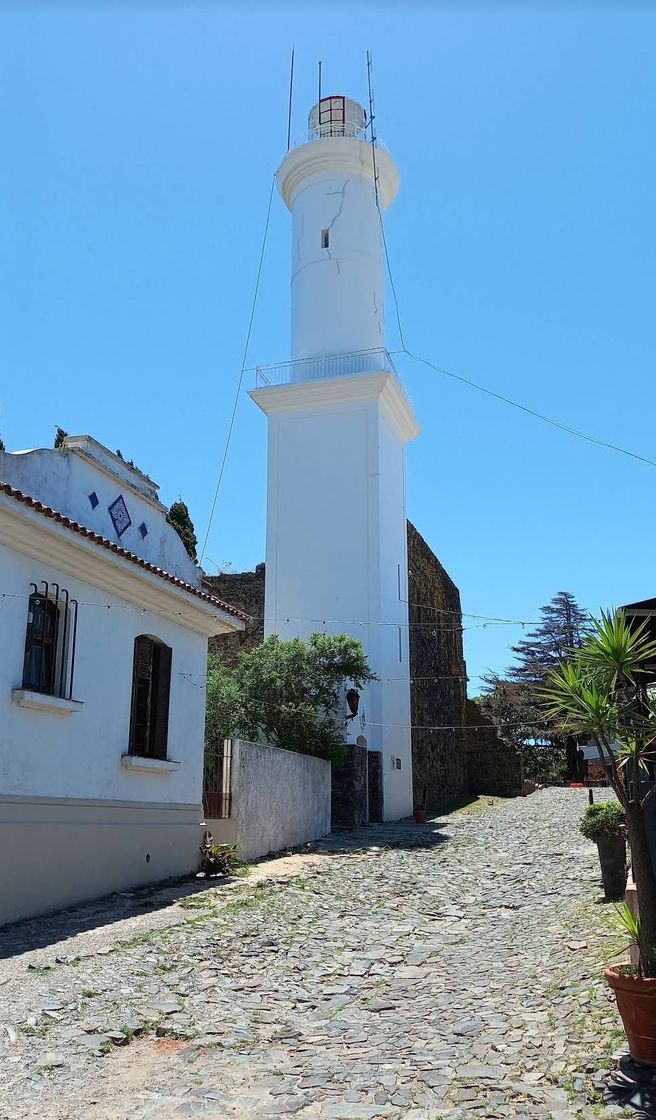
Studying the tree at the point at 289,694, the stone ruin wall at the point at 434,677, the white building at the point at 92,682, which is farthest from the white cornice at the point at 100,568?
the stone ruin wall at the point at 434,677

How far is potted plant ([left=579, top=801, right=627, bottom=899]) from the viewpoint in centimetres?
1003

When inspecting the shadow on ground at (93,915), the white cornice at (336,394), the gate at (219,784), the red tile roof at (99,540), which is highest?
the white cornice at (336,394)

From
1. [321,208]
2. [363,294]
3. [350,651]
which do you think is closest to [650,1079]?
[350,651]

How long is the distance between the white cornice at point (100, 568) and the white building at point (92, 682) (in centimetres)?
2

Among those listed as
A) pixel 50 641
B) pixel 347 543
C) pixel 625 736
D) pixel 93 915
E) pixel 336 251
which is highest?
pixel 336 251

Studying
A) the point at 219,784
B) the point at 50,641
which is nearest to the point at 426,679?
the point at 219,784

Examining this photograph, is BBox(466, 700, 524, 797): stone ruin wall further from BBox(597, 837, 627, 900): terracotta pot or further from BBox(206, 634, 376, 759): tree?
BBox(597, 837, 627, 900): terracotta pot

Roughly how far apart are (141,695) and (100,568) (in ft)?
7.30

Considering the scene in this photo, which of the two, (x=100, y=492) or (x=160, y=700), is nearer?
(x=100, y=492)

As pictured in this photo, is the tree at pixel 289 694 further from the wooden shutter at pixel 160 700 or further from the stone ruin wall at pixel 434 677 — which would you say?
the stone ruin wall at pixel 434 677

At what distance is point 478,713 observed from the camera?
33500mm

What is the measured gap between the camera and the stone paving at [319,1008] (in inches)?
212

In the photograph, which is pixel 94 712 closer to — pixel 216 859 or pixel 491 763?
pixel 216 859

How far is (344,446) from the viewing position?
2391 centimetres
